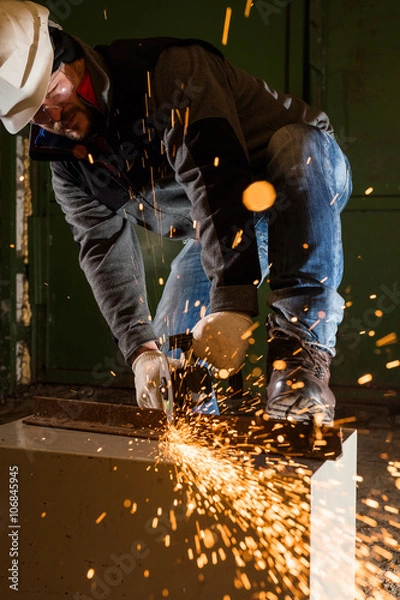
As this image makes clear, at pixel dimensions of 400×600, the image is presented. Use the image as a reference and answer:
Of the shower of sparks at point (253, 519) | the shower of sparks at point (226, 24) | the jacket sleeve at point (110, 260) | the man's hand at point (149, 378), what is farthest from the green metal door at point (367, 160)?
the shower of sparks at point (253, 519)

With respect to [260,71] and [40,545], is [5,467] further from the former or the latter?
[260,71]

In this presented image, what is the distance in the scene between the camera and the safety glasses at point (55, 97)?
1759 mm

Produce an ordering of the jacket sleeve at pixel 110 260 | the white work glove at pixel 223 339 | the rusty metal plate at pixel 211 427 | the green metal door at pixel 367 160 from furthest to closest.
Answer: the green metal door at pixel 367 160, the jacket sleeve at pixel 110 260, the white work glove at pixel 223 339, the rusty metal plate at pixel 211 427

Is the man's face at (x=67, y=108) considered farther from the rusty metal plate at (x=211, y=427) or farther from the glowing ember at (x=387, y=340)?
the glowing ember at (x=387, y=340)

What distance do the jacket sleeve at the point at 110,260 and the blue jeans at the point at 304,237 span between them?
24.3 inches

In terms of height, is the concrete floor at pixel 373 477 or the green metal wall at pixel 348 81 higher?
the green metal wall at pixel 348 81

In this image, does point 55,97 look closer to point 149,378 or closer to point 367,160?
point 149,378

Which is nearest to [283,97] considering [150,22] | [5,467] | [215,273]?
[215,273]

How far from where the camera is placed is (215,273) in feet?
5.35

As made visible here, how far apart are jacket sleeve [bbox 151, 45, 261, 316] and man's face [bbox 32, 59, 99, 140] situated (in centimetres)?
21

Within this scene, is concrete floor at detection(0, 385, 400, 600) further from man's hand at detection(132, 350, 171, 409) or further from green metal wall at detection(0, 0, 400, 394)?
man's hand at detection(132, 350, 171, 409)

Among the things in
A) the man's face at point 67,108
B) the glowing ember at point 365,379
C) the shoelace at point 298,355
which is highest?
the man's face at point 67,108

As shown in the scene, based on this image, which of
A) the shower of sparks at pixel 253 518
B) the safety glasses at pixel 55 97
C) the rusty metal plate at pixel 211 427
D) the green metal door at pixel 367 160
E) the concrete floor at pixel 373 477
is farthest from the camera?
the green metal door at pixel 367 160

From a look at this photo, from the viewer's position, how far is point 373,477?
2.71m
